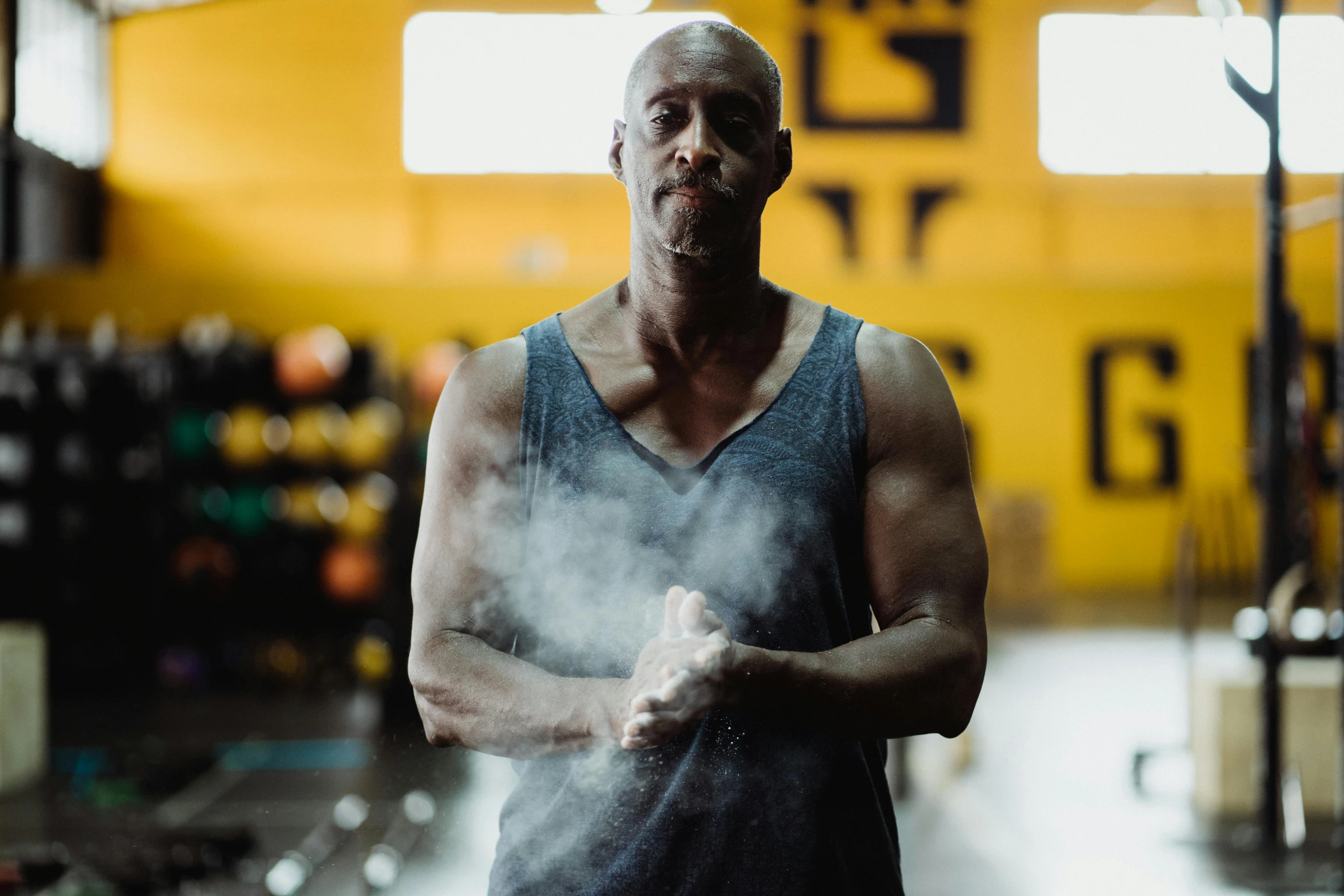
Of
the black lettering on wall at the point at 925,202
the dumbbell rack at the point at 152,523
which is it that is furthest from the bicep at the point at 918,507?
the black lettering on wall at the point at 925,202

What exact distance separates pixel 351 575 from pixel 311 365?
3.46 ft

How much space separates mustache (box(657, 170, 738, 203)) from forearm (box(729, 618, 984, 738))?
1.06ft

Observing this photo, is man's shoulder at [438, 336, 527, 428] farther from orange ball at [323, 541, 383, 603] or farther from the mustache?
orange ball at [323, 541, 383, 603]

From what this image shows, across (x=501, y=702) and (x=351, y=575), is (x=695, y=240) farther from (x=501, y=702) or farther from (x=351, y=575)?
(x=351, y=575)

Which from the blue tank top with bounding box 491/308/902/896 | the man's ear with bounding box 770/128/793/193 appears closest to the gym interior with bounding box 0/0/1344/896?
the blue tank top with bounding box 491/308/902/896

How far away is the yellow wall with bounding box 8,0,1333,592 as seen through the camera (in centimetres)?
801

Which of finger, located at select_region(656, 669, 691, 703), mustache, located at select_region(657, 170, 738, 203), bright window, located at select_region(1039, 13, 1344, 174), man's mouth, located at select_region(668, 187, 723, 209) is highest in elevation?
bright window, located at select_region(1039, 13, 1344, 174)

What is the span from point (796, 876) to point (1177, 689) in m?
4.80

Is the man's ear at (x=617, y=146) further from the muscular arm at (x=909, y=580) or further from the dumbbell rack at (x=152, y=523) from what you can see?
the dumbbell rack at (x=152, y=523)

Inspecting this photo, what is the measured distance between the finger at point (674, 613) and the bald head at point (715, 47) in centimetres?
36

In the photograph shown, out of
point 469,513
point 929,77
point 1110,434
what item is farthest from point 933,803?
point 929,77

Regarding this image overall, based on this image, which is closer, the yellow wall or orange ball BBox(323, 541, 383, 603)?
orange ball BBox(323, 541, 383, 603)

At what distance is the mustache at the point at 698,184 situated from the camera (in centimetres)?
79

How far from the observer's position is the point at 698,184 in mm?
795
